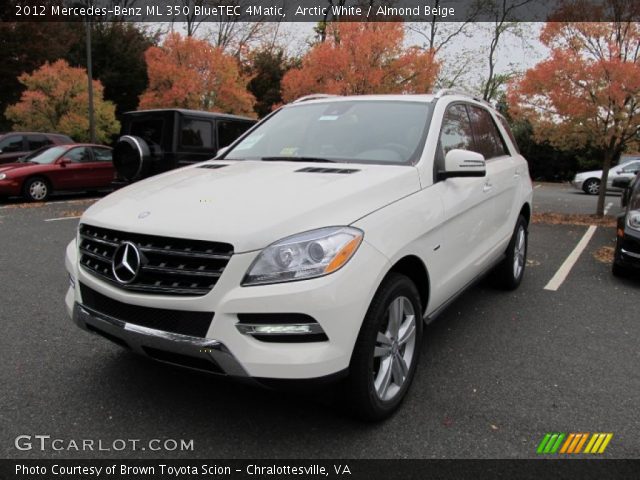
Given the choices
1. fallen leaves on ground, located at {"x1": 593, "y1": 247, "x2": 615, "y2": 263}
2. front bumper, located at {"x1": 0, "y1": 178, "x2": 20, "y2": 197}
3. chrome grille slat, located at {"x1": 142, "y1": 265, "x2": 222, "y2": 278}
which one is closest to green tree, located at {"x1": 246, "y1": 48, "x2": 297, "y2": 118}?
front bumper, located at {"x1": 0, "y1": 178, "x2": 20, "y2": 197}

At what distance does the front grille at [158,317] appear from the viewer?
2.36 meters

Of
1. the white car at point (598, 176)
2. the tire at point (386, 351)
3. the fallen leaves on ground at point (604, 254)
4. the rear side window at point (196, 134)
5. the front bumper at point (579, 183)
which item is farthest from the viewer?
the front bumper at point (579, 183)

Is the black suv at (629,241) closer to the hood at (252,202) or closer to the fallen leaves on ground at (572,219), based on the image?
the hood at (252,202)

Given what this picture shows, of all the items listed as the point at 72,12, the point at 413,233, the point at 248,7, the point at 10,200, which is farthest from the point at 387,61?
the point at 72,12

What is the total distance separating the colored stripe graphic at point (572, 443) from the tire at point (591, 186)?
765 inches

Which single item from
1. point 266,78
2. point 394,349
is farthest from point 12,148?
point 266,78

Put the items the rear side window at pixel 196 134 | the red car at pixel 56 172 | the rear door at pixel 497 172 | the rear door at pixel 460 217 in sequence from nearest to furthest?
the rear door at pixel 460 217
the rear door at pixel 497 172
the rear side window at pixel 196 134
the red car at pixel 56 172

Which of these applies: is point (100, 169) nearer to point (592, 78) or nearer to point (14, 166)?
point (14, 166)

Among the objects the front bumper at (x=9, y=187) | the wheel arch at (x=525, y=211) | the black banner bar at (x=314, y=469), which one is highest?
the wheel arch at (x=525, y=211)

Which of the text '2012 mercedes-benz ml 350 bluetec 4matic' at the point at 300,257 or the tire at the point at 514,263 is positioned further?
the tire at the point at 514,263

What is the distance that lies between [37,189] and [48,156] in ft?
3.63

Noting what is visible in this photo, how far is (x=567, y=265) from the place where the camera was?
269 inches

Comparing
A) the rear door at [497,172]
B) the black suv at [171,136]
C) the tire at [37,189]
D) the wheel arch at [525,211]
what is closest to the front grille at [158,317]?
the rear door at [497,172]

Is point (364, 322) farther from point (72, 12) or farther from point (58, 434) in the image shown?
point (72, 12)
